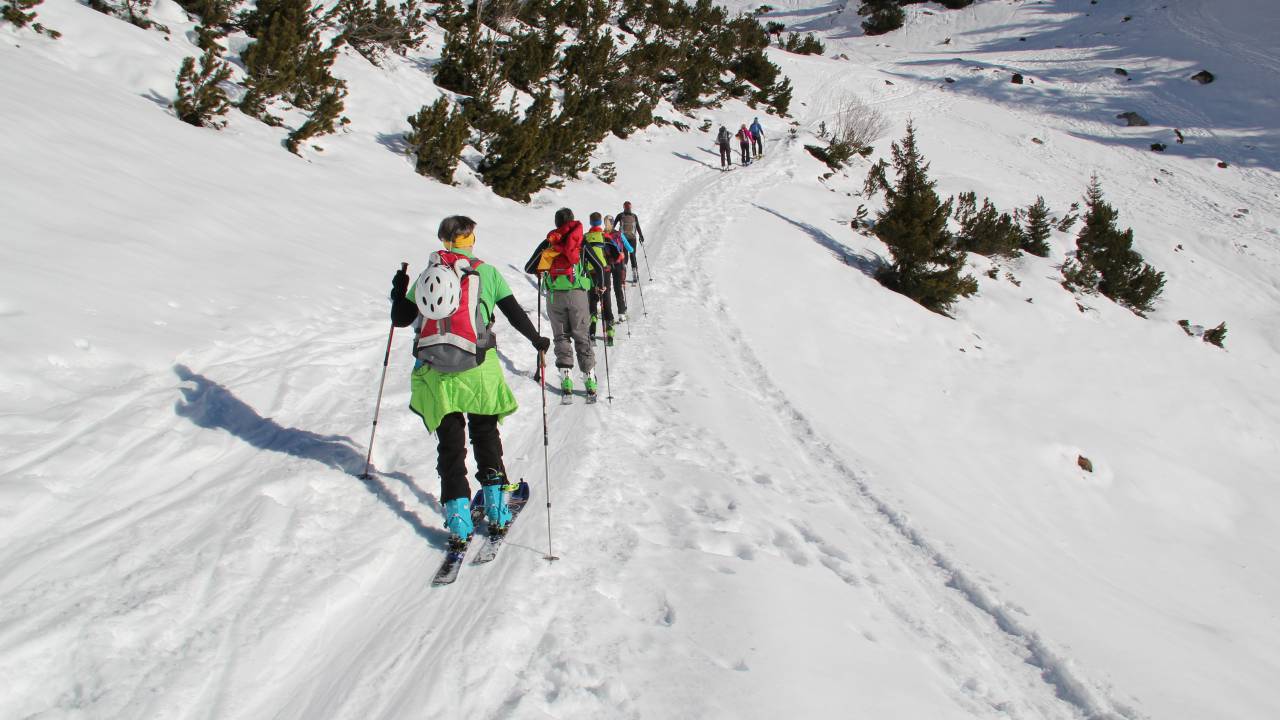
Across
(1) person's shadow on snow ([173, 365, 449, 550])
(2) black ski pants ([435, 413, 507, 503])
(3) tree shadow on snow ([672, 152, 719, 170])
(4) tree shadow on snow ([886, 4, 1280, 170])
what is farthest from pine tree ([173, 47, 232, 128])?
(4) tree shadow on snow ([886, 4, 1280, 170])

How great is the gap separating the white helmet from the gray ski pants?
2.98 m

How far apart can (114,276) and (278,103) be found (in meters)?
7.45

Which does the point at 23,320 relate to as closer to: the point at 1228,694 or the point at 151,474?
the point at 151,474

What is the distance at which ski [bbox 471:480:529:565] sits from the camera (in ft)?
11.3

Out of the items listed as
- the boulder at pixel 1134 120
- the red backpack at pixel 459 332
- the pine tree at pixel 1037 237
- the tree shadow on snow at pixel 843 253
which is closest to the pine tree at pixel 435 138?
the tree shadow on snow at pixel 843 253

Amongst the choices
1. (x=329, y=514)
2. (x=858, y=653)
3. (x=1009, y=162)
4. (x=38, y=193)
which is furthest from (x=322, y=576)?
(x=1009, y=162)

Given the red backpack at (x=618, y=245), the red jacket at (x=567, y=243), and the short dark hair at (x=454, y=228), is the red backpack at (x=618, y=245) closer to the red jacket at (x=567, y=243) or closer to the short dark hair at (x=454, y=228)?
the red jacket at (x=567, y=243)

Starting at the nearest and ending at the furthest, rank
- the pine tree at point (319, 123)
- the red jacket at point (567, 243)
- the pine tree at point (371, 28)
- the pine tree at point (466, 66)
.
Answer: the red jacket at point (567, 243), the pine tree at point (319, 123), the pine tree at point (371, 28), the pine tree at point (466, 66)

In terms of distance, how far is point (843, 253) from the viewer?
47.8 feet

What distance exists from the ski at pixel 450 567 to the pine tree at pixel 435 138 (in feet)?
33.0

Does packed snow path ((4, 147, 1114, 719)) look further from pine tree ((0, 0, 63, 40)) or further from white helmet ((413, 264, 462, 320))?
pine tree ((0, 0, 63, 40))

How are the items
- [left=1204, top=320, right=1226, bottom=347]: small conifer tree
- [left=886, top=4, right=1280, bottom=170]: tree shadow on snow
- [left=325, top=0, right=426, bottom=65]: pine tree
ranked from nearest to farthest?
[left=325, top=0, right=426, bottom=65]: pine tree, [left=1204, top=320, right=1226, bottom=347]: small conifer tree, [left=886, top=4, right=1280, bottom=170]: tree shadow on snow

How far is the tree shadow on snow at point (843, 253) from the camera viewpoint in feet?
45.7

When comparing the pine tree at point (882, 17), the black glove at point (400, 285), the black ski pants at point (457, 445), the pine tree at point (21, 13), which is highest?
the pine tree at point (882, 17)
